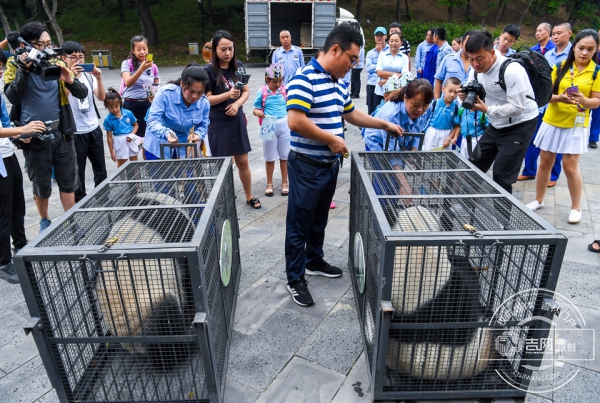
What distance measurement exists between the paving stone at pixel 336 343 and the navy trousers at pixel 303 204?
44 cm

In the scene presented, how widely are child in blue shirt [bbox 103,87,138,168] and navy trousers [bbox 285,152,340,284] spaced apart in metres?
3.05

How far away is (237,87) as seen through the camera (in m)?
4.60

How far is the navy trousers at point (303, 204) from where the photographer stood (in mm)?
3037

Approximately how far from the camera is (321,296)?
3381mm

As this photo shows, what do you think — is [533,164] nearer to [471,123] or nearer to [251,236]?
[471,123]

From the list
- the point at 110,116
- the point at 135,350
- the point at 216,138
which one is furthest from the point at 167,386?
the point at 110,116

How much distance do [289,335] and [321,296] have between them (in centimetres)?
54

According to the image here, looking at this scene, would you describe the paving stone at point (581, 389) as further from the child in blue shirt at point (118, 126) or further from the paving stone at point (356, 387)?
the child in blue shirt at point (118, 126)

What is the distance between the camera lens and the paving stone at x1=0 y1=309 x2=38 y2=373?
2.72 meters

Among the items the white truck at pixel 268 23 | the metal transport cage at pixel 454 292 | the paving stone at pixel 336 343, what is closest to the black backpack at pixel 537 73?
the metal transport cage at pixel 454 292

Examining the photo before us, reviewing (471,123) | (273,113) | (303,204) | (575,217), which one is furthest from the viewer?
(273,113)

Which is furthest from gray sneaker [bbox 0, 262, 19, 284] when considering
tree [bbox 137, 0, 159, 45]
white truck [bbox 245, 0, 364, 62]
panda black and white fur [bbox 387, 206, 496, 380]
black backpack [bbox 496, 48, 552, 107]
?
tree [bbox 137, 0, 159, 45]

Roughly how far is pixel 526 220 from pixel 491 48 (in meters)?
1.91

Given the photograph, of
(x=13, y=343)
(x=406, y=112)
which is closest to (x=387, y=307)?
(x=406, y=112)
